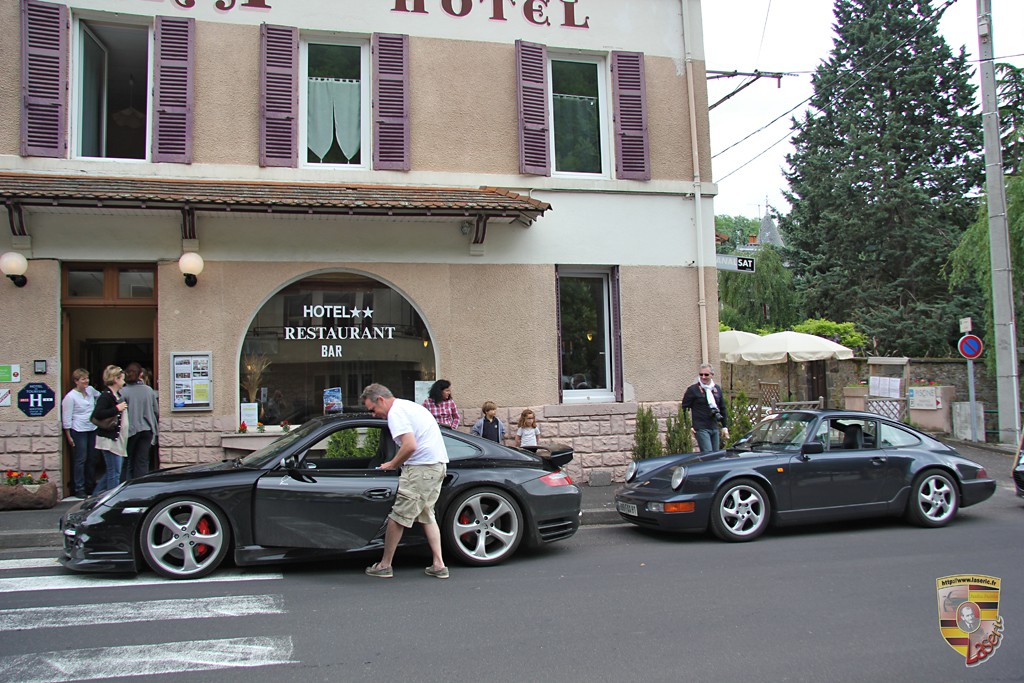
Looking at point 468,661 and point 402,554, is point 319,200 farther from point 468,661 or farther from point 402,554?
point 468,661

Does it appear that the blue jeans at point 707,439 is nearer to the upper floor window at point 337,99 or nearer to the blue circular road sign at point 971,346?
the upper floor window at point 337,99

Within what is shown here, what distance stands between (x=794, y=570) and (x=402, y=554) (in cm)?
349

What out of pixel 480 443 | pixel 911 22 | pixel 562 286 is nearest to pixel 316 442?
pixel 480 443

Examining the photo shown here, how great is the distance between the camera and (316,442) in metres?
6.34

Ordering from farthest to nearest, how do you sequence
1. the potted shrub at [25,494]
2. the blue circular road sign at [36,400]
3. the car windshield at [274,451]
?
the blue circular road sign at [36,400], the potted shrub at [25,494], the car windshield at [274,451]

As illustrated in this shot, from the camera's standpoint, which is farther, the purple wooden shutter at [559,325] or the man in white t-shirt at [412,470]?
the purple wooden shutter at [559,325]

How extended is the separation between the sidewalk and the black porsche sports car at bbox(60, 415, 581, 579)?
1709 mm

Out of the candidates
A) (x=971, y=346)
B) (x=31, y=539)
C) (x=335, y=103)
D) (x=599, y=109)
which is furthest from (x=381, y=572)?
(x=971, y=346)

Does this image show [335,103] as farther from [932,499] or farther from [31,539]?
[932,499]

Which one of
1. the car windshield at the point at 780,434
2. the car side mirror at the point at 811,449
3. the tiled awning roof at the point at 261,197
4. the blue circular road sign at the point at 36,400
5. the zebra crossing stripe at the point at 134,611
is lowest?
the zebra crossing stripe at the point at 134,611

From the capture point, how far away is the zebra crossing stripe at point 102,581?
5.79 m

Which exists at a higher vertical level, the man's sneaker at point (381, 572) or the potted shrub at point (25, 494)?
the potted shrub at point (25, 494)

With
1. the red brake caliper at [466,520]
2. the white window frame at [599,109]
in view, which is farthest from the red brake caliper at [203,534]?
the white window frame at [599,109]

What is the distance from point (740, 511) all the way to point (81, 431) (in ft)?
25.5
